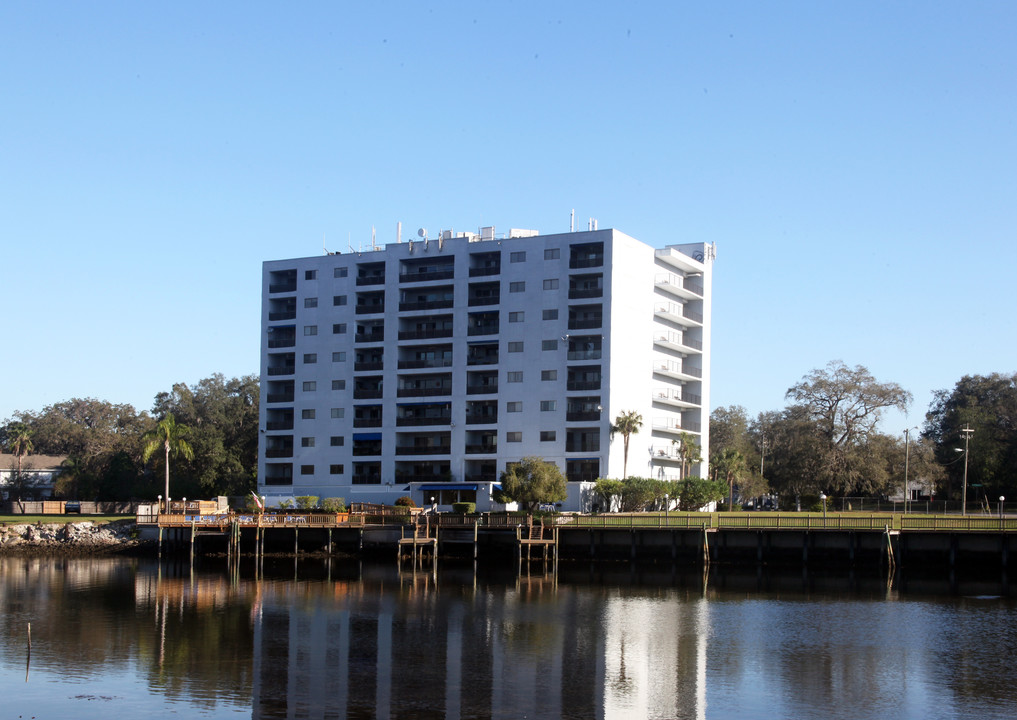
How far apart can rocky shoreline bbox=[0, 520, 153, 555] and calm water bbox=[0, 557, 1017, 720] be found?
23404mm

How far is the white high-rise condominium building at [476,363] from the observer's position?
109938 mm

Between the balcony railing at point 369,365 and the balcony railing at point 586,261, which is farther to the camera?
the balcony railing at point 369,365

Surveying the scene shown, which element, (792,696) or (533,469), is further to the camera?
(533,469)

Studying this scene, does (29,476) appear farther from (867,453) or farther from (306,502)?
(867,453)

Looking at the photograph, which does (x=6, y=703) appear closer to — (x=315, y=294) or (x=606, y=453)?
(x=606, y=453)

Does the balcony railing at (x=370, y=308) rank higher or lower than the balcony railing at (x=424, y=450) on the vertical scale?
higher

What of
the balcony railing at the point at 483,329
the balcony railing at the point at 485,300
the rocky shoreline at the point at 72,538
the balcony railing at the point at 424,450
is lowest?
the rocky shoreline at the point at 72,538

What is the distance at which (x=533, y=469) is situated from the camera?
307 feet

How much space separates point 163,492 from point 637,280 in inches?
2543

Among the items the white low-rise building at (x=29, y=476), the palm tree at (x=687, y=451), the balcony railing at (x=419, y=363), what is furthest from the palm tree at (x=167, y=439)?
the palm tree at (x=687, y=451)

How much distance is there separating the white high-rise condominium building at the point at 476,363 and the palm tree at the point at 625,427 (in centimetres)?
63

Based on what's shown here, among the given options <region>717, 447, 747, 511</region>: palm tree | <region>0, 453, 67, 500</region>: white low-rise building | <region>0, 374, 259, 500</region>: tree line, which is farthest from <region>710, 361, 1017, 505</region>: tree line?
A: <region>0, 453, 67, 500</region>: white low-rise building

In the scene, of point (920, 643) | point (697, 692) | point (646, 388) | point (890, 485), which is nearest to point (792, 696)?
point (697, 692)

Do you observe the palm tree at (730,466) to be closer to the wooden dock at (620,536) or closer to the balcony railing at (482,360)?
the wooden dock at (620,536)
